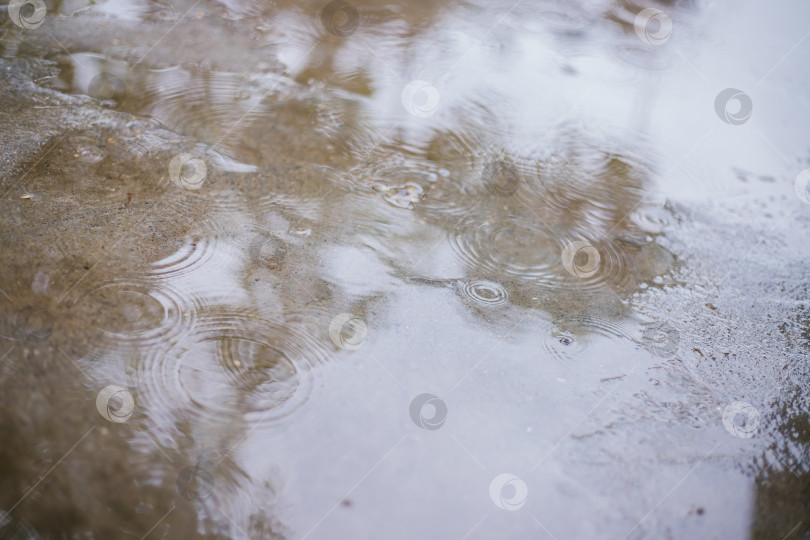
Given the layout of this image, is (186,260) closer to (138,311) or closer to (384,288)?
(138,311)

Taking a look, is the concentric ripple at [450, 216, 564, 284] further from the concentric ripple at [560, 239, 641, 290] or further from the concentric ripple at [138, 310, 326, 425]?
the concentric ripple at [138, 310, 326, 425]

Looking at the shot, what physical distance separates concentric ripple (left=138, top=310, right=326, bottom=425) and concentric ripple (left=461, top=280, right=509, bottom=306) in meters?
0.79

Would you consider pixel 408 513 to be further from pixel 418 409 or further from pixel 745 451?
pixel 745 451

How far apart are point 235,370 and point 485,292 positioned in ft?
4.01

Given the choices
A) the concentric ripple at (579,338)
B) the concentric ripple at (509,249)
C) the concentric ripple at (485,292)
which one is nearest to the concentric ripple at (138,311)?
the concentric ripple at (485,292)

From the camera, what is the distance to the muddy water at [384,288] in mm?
2088

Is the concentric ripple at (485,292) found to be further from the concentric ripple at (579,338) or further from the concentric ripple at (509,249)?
the concentric ripple at (579,338)

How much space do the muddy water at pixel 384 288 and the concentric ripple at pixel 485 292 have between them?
13 millimetres

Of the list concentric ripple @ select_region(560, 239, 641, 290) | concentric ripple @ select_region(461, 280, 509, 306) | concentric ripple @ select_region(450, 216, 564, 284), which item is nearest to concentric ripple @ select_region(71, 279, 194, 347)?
concentric ripple @ select_region(461, 280, 509, 306)

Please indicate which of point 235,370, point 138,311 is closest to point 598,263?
point 235,370

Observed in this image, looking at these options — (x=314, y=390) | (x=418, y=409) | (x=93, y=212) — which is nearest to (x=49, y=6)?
(x=93, y=212)

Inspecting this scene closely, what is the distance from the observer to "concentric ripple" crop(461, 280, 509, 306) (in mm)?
2760

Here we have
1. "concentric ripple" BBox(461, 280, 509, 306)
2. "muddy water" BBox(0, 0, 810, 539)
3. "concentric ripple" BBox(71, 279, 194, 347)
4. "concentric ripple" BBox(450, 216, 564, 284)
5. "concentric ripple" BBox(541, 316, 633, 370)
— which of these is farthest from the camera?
"concentric ripple" BBox(450, 216, 564, 284)

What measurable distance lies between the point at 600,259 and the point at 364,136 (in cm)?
160
